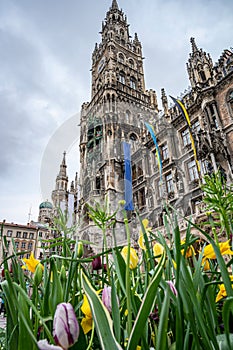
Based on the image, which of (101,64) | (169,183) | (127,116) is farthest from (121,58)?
(169,183)

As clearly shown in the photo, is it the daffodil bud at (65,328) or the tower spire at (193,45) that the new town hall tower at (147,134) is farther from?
the daffodil bud at (65,328)

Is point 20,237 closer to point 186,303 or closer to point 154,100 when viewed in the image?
point 154,100

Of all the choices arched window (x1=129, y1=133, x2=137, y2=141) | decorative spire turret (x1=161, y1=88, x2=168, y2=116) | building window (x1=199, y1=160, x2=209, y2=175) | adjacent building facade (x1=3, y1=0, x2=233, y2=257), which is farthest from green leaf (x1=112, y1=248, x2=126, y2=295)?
arched window (x1=129, y1=133, x2=137, y2=141)

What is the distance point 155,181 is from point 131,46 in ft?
90.8

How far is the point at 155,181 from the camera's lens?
58.5ft

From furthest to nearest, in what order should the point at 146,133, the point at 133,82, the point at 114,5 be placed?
the point at 114,5
the point at 133,82
the point at 146,133

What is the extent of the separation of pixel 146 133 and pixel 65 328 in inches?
819

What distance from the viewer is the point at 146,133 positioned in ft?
67.6

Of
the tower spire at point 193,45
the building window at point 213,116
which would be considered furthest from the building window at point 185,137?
the tower spire at point 193,45

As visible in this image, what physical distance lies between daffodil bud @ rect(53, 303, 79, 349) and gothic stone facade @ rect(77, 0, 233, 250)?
270 cm

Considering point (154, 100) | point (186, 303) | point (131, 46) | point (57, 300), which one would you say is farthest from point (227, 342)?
point (131, 46)

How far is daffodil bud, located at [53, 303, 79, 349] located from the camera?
1.52ft

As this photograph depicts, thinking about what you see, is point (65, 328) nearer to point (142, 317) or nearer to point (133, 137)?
point (142, 317)

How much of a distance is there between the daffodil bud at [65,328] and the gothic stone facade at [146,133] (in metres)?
2.70
